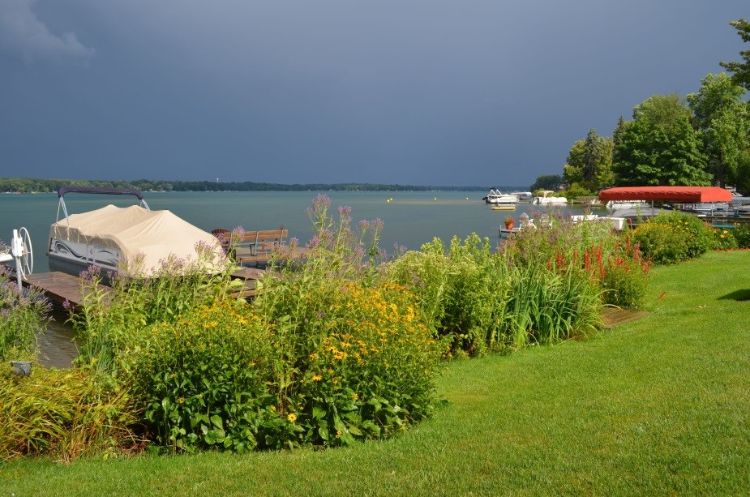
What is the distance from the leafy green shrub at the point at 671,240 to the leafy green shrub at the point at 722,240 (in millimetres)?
1334

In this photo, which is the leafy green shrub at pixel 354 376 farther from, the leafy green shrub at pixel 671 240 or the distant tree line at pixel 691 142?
the distant tree line at pixel 691 142

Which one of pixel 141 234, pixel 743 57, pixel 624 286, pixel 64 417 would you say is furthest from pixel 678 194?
pixel 64 417

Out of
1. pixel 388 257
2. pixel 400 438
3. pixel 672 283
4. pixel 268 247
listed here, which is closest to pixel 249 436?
pixel 400 438

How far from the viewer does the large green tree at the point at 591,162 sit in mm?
109875

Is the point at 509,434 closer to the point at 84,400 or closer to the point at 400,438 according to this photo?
the point at 400,438

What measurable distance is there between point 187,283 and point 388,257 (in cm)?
335

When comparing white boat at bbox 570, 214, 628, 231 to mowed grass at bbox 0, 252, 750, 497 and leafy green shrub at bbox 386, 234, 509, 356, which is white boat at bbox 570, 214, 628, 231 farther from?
mowed grass at bbox 0, 252, 750, 497

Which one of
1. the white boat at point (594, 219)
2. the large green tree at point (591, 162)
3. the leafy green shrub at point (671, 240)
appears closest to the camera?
the white boat at point (594, 219)

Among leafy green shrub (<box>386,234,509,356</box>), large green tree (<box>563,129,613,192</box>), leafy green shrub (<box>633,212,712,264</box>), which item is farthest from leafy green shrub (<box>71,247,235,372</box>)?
large green tree (<box>563,129,613,192</box>)

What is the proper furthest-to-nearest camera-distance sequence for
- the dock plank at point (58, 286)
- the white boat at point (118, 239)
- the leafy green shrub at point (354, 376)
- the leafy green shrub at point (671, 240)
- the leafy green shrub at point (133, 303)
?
the leafy green shrub at point (671, 240)
the white boat at point (118, 239)
the dock plank at point (58, 286)
the leafy green shrub at point (133, 303)
the leafy green shrub at point (354, 376)

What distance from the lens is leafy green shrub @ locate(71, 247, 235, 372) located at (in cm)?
570

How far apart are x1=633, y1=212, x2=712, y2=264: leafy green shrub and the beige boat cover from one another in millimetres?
11614

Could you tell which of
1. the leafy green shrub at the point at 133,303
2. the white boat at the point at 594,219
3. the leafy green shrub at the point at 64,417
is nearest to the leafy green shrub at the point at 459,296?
the leafy green shrub at the point at 133,303

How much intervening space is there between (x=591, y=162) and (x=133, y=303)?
118 metres
